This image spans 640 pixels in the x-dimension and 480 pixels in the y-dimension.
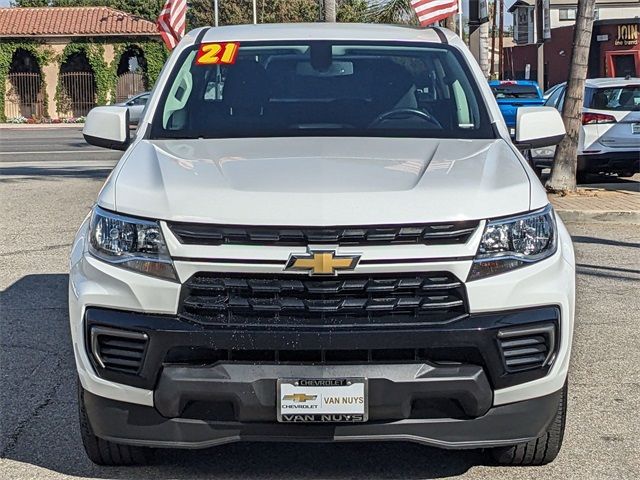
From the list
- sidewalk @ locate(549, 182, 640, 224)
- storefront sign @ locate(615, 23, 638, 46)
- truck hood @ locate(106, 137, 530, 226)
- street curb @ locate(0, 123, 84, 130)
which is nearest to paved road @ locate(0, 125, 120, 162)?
street curb @ locate(0, 123, 84, 130)

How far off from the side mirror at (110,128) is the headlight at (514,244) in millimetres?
A: 2152

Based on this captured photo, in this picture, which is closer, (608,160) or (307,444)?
(307,444)

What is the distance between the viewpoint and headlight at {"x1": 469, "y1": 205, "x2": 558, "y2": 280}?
404 cm

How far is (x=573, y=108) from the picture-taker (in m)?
13.9

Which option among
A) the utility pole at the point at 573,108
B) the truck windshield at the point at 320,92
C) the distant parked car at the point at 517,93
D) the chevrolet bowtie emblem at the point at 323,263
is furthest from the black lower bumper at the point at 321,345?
the distant parked car at the point at 517,93

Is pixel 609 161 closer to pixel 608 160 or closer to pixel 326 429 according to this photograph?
pixel 608 160

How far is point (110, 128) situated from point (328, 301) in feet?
6.65

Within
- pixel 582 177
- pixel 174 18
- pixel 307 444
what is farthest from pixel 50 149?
pixel 307 444

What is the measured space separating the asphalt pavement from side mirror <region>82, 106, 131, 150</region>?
4.33 feet

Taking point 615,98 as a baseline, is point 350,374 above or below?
above

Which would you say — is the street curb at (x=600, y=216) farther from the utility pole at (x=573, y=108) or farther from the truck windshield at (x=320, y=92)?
the truck windshield at (x=320, y=92)

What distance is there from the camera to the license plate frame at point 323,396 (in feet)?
12.9

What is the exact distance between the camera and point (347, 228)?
13.1ft

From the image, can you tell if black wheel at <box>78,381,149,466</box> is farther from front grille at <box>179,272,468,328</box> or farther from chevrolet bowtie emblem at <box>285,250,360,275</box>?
chevrolet bowtie emblem at <box>285,250,360,275</box>
